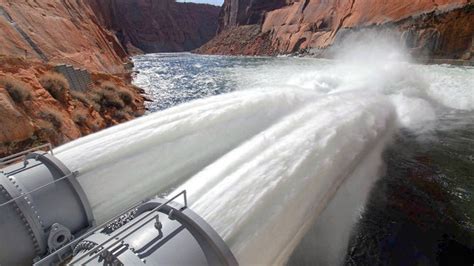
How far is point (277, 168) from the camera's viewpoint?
6.27 m

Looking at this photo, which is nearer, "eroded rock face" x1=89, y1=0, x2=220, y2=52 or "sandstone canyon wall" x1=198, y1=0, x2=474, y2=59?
"sandstone canyon wall" x1=198, y1=0, x2=474, y2=59

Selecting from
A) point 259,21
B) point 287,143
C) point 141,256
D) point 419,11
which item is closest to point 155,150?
point 287,143

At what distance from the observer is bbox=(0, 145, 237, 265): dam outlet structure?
3.30 meters

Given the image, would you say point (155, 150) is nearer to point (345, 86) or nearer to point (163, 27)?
point (345, 86)

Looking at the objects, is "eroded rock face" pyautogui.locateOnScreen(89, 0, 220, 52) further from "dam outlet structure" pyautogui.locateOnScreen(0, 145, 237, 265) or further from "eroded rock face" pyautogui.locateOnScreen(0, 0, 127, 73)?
"dam outlet structure" pyautogui.locateOnScreen(0, 145, 237, 265)

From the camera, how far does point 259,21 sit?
339 ft

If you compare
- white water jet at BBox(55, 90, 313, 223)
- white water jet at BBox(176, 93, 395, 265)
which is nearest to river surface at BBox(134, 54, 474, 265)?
white water jet at BBox(176, 93, 395, 265)

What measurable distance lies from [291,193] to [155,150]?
332cm

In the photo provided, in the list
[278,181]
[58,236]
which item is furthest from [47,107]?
[278,181]

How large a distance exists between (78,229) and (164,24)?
160 metres

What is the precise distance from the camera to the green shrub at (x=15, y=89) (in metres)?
9.92

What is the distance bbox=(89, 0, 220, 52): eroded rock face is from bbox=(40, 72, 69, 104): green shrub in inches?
4334

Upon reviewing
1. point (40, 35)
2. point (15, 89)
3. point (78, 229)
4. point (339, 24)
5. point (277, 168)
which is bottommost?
point (78, 229)

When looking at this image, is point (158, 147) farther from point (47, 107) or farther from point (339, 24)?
point (339, 24)
